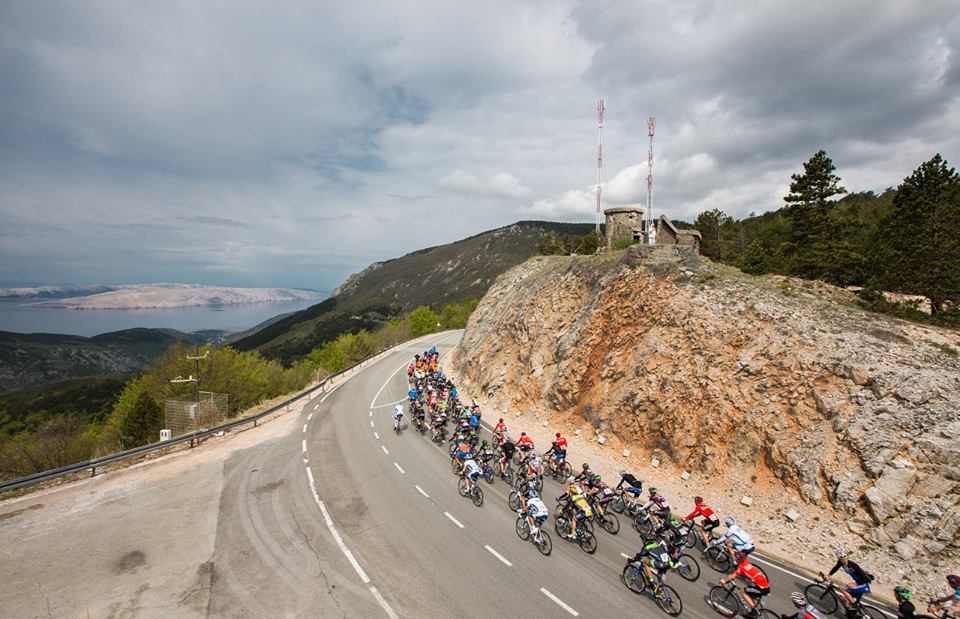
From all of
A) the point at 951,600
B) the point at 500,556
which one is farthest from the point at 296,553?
the point at 951,600

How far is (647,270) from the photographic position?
28.2m

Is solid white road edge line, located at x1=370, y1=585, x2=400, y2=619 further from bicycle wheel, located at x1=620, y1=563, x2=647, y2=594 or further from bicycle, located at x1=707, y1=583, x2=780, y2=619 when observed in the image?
bicycle, located at x1=707, y1=583, x2=780, y2=619

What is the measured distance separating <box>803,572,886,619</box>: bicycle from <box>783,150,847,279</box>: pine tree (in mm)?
26523

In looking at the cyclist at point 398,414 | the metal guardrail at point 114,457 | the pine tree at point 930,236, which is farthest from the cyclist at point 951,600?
the metal guardrail at point 114,457

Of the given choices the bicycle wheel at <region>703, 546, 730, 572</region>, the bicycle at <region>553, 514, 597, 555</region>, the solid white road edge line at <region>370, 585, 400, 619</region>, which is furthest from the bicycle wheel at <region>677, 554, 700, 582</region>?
the solid white road edge line at <region>370, 585, 400, 619</region>

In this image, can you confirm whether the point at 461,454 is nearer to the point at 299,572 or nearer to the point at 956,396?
the point at 299,572

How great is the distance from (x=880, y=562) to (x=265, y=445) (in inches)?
1099

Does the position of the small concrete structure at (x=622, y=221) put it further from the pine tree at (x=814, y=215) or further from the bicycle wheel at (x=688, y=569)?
the bicycle wheel at (x=688, y=569)

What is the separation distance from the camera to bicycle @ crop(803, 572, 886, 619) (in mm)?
10471

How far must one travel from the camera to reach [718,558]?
13.3 meters

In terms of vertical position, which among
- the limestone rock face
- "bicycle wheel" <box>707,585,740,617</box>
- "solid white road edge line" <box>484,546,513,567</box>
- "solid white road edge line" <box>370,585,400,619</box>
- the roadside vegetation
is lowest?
the roadside vegetation

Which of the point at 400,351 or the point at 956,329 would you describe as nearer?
the point at 956,329

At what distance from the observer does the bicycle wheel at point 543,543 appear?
533 inches

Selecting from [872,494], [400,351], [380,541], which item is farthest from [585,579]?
[400,351]
